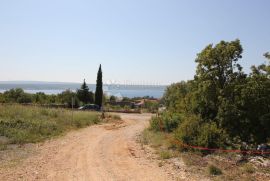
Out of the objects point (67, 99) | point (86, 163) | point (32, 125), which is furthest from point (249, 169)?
point (67, 99)

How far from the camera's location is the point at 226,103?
52.3ft

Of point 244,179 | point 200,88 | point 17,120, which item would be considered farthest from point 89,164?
point 17,120

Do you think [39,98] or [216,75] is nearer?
[216,75]

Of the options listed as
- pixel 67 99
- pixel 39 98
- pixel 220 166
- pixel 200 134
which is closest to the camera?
pixel 220 166

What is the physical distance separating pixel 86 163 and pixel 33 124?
990 cm

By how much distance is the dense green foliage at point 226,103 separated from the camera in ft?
50.2

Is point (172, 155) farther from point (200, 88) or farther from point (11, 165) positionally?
point (11, 165)

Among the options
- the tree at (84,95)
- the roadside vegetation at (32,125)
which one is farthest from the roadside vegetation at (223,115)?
the tree at (84,95)

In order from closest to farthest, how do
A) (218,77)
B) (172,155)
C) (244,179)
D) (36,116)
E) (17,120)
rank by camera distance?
(244,179)
(172,155)
(218,77)
(17,120)
(36,116)

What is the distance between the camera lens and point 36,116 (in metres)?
25.2

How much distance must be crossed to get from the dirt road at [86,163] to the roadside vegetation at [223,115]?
144 cm

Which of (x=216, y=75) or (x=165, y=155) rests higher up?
(x=216, y=75)

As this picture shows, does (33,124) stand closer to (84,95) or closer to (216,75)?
(216,75)

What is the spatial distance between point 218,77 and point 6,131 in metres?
12.4
